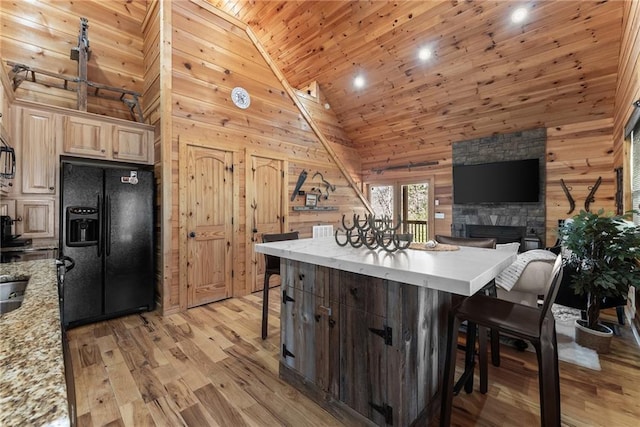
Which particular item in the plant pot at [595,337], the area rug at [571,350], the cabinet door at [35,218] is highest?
the cabinet door at [35,218]

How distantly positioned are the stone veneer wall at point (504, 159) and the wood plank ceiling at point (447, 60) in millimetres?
183

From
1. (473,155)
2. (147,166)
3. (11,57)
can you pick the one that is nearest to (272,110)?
(147,166)

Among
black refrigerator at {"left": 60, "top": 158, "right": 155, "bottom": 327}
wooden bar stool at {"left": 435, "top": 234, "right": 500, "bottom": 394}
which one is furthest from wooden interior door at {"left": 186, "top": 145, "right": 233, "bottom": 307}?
wooden bar stool at {"left": 435, "top": 234, "right": 500, "bottom": 394}

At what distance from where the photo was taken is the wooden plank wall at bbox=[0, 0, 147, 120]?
3.28 metres

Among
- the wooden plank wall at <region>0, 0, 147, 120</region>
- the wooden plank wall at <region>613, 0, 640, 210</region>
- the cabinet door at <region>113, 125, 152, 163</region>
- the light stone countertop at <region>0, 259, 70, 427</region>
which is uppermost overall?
the wooden plank wall at <region>0, 0, 147, 120</region>

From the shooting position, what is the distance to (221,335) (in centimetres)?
290

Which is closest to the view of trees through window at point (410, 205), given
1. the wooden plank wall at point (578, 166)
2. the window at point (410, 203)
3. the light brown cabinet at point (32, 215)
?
the window at point (410, 203)

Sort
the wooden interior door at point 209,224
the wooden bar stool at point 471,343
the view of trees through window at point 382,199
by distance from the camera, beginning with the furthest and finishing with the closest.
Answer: the view of trees through window at point 382,199, the wooden interior door at point 209,224, the wooden bar stool at point 471,343

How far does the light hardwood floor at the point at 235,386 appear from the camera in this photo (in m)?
1.77

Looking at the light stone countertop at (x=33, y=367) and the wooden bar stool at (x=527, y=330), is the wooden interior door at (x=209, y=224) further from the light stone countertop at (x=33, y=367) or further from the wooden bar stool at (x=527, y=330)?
the wooden bar stool at (x=527, y=330)

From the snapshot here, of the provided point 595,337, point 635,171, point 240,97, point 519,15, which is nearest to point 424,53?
point 519,15

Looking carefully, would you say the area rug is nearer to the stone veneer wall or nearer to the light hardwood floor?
the light hardwood floor

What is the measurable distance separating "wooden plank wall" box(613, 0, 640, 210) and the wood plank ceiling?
29cm

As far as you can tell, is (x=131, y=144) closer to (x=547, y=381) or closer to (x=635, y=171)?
(x=547, y=381)
